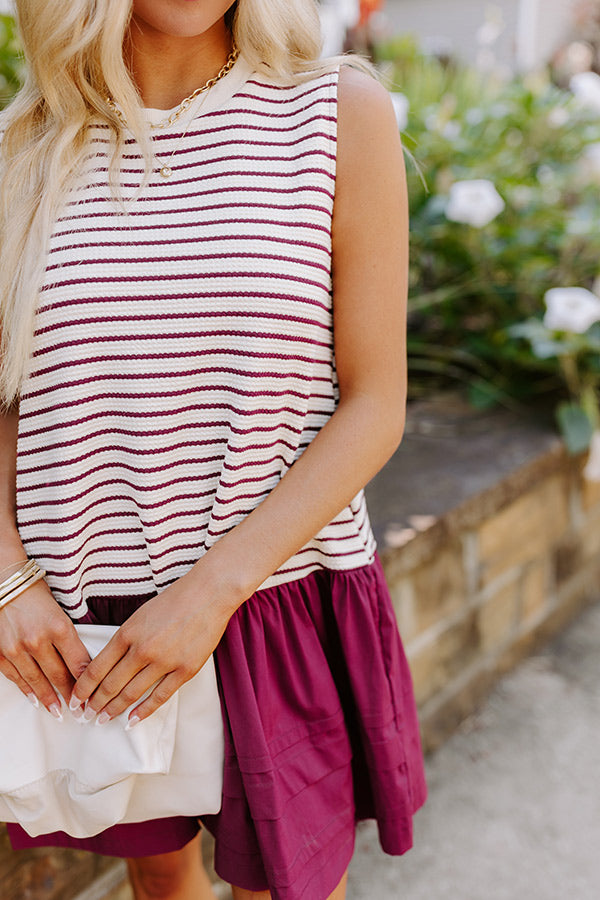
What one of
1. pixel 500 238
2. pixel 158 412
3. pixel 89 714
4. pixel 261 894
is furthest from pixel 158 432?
pixel 500 238

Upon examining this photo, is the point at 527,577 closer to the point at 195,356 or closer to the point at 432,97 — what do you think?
the point at 195,356

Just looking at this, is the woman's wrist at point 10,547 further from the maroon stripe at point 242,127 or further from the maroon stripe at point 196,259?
the maroon stripe at point 242,127

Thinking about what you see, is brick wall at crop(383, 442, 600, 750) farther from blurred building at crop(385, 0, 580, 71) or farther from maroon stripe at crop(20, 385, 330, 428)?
blurred building at crop(385, 0, 580, 71)

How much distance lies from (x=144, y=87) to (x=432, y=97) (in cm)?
261

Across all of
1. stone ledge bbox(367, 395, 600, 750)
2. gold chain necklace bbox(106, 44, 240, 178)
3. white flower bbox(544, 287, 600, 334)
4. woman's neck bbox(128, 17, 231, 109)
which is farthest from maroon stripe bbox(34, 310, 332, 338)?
white flower bbox(544, 287, 600, 334)

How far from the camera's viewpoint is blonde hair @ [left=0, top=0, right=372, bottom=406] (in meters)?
1.05

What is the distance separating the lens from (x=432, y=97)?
11.4ft

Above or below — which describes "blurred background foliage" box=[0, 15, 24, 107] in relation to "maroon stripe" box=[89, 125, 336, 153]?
above

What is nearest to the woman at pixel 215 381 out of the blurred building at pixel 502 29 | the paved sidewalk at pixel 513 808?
the paved sidewalk at pixel 513 808

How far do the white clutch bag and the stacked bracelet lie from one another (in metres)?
0.09

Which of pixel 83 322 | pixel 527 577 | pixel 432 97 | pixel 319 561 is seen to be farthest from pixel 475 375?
pixel 83 322

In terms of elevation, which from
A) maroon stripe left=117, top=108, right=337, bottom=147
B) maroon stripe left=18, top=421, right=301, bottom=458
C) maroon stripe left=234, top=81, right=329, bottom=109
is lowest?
maroon stripe left=18, top=421, right=301, bottom=458

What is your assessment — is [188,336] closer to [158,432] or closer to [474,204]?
[158,432]

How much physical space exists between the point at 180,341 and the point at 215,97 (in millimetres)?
327
